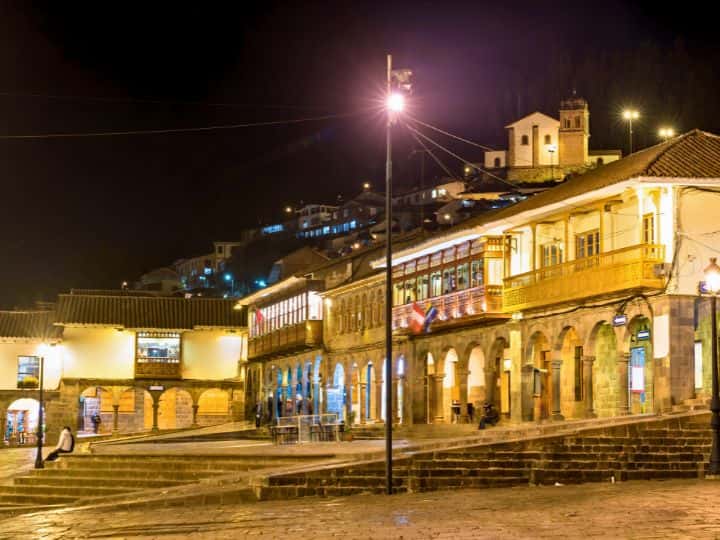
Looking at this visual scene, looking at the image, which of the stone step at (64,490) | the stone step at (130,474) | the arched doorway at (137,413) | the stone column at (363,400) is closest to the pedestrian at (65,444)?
the stone step at (130,474)

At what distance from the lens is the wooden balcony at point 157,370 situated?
65688 mm

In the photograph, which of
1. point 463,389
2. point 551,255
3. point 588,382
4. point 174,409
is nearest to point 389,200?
point 588,382

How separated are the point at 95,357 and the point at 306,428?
33.8 meters

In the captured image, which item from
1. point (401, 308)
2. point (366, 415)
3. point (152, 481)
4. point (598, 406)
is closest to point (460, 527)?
point (152, 481)

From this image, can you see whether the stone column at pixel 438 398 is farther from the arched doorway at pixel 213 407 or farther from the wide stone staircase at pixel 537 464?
the arched doorway at pixel 213 407

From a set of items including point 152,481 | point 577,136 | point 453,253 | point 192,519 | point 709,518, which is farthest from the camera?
point 577,136

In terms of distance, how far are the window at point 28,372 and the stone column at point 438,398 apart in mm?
30420

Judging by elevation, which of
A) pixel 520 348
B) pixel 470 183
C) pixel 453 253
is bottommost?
pixel 520 348

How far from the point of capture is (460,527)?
1492 centimetres

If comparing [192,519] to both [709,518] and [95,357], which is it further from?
[95,357]

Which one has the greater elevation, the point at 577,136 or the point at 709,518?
the point at 577,136

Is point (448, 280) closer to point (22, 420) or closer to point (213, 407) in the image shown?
point (213, 407)

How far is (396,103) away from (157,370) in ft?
156

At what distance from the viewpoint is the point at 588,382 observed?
101 ft
